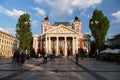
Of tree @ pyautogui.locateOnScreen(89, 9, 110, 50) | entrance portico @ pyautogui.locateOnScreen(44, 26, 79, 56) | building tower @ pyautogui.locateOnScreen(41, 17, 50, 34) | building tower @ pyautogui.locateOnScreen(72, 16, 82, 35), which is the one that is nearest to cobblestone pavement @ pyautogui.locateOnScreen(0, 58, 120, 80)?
tree @ pyautogui.locateOnScreen(89, 9, 110, 50)

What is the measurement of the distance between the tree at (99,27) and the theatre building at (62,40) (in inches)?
1379

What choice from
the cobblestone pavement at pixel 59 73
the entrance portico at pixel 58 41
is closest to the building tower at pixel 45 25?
the entrance portico at pixel 58 41

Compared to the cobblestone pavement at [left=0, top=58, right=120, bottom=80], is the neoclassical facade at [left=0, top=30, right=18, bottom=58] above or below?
above

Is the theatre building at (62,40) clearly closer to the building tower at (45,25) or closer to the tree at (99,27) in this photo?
the building tower at (45,25)

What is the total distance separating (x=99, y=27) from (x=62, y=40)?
43677 mm

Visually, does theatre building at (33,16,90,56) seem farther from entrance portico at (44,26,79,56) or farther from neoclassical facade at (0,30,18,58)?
neoclassical facade at (0,30,18,58)

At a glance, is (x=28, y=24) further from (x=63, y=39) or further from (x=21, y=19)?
(x=63, y=39)

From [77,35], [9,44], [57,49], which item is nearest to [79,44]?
[77,35]

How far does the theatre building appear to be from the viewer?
95688 millimetres

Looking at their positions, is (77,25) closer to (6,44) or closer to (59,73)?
(6,44)

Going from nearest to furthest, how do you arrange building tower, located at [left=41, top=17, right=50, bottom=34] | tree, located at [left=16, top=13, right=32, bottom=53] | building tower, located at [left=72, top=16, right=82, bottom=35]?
tree, located at [left=16, top=13, right=32, bottom=53], building tower, located at [left=72, top=16, right=82, bottom=35], building tower, located at [left=41, top=17, right=50, bottom=34]

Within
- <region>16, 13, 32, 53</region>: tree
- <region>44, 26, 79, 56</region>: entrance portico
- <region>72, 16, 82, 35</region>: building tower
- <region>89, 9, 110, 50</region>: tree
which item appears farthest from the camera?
<region>72, 16, 82, 35</region>: building tower

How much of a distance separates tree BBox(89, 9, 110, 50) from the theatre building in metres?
35.0

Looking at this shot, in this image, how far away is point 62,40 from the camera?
10006cm
